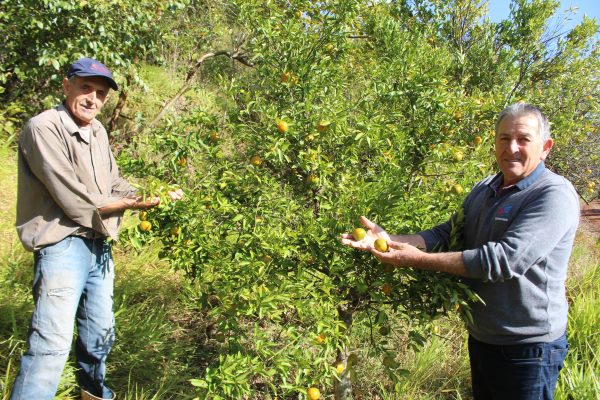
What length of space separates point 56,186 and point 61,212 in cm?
15

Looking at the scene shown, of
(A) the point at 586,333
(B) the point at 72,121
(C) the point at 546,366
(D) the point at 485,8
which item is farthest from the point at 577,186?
(B) the point at 72,121

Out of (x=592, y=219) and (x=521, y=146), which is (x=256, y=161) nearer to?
(x=521, y=146)

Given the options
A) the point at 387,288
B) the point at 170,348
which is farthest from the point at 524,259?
the point at 170,348

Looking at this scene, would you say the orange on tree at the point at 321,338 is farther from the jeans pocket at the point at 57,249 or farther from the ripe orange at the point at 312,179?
the jeans pocket at the point at 57,249

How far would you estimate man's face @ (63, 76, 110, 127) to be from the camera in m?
2.07

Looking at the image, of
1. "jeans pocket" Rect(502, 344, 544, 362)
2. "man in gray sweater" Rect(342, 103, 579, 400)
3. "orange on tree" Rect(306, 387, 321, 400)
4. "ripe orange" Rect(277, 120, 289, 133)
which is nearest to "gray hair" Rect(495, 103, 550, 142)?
"man in gray sweater" Rect(342, 103, 579, 400)

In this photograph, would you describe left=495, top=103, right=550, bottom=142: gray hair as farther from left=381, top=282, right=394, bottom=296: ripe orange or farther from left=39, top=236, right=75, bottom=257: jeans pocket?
left=39, top=236, right=75, bottom=257: jeans pocket

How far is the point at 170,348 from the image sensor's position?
10.1ft

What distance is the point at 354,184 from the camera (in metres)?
1.95

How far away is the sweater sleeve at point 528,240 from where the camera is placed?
1.51 meters

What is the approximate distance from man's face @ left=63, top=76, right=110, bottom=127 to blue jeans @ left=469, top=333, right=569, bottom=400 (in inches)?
77.4

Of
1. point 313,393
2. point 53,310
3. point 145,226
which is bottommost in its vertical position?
point 313,393

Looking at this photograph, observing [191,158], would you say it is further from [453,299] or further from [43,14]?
[43,14]

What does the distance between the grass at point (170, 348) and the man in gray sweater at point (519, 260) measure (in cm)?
64
